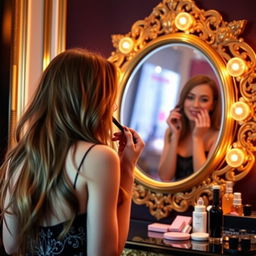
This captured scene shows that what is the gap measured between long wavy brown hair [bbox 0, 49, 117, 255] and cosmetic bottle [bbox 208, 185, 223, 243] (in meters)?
0.70

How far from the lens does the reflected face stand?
201 centimetres

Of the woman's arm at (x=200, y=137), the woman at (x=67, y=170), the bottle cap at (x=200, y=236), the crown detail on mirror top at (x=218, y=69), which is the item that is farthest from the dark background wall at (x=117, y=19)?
the woman at (x=67, y=170)

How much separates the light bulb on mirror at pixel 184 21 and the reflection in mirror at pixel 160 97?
7cm

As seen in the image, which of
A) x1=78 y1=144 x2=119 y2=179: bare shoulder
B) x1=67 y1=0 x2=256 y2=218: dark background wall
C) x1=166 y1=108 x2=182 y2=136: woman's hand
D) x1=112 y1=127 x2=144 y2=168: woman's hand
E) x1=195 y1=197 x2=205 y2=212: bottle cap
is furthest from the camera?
x1=166 y1=108 x2=182 y2=136: woman's hand

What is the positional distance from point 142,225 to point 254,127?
0.62 m

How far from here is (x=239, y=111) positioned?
76.2 inches

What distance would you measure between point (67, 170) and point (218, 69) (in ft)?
3.46

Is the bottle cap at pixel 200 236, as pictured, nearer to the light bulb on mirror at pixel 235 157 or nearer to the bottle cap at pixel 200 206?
the bottle cap at pixel 200 206

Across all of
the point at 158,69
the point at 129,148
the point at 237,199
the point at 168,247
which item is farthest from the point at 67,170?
the point at 158,69

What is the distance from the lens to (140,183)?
2.17 metres

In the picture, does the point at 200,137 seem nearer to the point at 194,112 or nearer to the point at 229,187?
the point at 194,112

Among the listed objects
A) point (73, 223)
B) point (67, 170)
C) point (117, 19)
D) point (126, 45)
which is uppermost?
point (117, 19)

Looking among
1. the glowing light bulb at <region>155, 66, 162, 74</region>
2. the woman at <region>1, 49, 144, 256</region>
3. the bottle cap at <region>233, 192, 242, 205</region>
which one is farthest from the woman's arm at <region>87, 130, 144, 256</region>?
the glowing light bulb at <region>155, 66, 162, 74</region>

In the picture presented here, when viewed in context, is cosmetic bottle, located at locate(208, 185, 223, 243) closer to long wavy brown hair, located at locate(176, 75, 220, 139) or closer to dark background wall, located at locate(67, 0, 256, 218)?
dark background wall, located at locate(67, 0, 256, 218)
